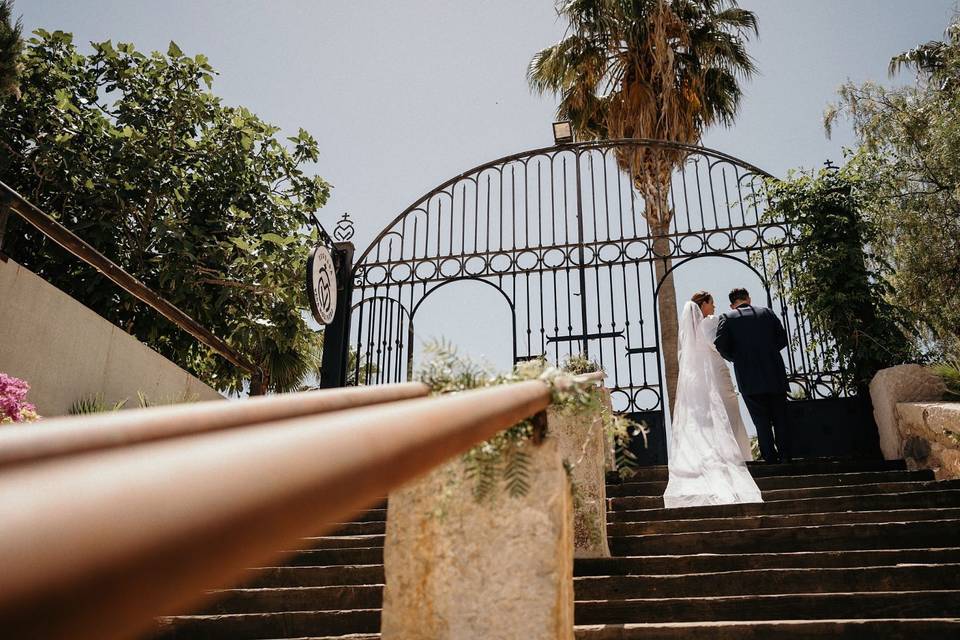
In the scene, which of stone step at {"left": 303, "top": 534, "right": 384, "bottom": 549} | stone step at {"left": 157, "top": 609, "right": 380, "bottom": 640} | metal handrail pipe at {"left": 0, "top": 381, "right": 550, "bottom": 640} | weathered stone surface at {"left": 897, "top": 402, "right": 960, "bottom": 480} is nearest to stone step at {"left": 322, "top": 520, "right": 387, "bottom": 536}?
stone step at {"left": 303, "top": 534, "right": 384, "bottom": 549}

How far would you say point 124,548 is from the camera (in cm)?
34

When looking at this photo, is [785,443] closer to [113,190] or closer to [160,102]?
[113,190]

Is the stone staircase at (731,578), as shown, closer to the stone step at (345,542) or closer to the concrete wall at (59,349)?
the stone step at (345,542)

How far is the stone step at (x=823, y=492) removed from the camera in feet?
16.9

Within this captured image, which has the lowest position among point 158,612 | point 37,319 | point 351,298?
point 158,612

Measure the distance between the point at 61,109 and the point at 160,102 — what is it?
4.59 ft

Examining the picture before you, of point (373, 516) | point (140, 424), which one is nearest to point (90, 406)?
point (373, 516)

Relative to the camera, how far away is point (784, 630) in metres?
3.24

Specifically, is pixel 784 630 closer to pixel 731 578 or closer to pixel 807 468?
pixel 731 578

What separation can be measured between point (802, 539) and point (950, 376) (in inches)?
114

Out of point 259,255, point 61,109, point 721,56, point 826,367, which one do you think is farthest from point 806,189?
point 61,109

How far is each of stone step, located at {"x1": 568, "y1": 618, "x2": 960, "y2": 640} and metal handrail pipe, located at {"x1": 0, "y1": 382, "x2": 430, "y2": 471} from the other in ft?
8.53

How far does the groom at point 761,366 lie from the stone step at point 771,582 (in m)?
3.21

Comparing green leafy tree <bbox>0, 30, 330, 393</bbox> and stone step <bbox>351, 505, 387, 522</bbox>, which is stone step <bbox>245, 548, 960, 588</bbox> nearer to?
stone step <bbox>351, 505, 387, 522</bbox>
